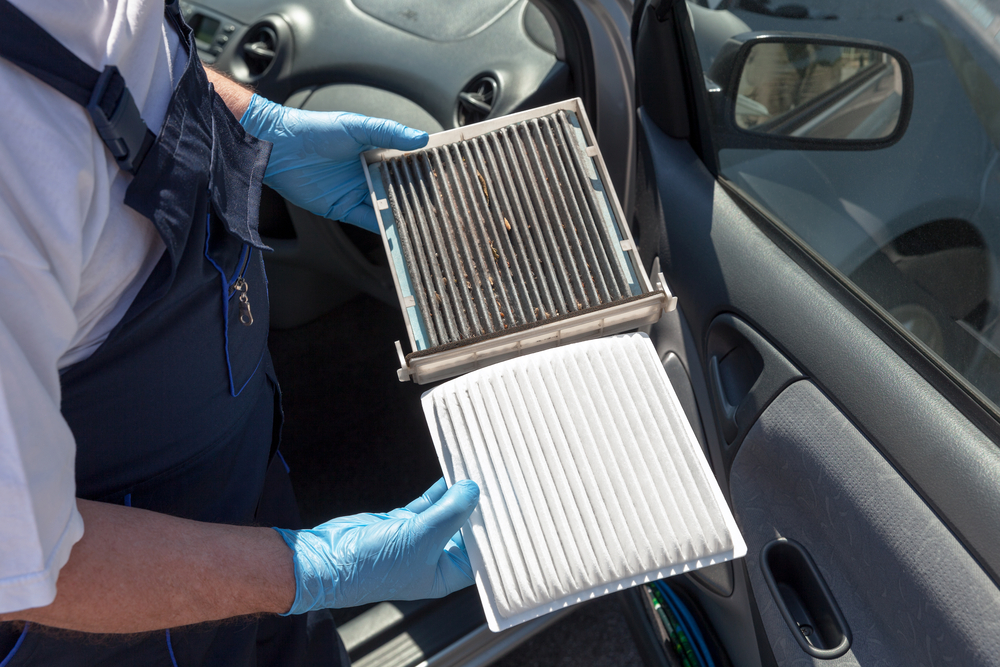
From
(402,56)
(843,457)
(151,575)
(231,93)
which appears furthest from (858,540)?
(402,56)

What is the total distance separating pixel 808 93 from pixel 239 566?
1.19 m

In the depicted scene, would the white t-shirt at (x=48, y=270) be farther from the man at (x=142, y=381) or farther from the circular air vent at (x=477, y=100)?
the circular air vent at (x=477, y=100)

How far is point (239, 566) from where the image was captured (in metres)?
0.88

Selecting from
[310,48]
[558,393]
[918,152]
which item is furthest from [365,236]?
[918,152]

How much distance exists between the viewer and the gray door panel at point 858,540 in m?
0.78

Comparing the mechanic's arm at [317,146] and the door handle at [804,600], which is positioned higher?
the mechanic's arm at [317,146]

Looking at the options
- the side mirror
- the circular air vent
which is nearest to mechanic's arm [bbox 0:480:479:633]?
the side mirror

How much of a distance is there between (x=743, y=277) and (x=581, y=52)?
2.47ft

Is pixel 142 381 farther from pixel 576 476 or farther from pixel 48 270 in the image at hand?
pixel 576 476

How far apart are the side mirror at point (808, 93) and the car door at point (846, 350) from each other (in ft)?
0.07

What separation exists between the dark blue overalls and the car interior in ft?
2.16

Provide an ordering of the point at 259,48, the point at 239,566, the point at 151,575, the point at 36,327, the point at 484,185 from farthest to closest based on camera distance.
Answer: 1. the point at 259,48
2. the point at 484,185
3. the point at 239,566
4. the point at 151,575
5. the point at 36,327

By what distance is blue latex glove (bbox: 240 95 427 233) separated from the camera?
4.32ft

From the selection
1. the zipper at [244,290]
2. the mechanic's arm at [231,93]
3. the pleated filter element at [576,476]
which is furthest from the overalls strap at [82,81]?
the mechanic's arm at [231,93]
